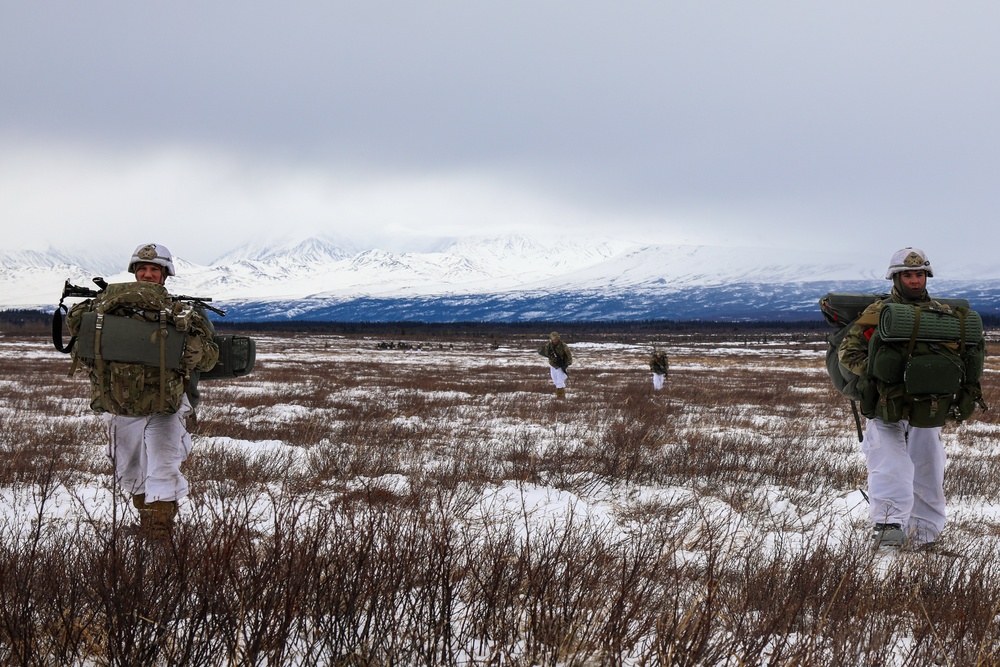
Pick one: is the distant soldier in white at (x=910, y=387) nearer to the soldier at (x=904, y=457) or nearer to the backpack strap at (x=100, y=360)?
the soldier at (x=904, y=457)

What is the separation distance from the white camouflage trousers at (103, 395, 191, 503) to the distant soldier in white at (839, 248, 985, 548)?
14.8 feet

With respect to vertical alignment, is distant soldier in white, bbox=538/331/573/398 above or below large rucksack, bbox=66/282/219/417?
below

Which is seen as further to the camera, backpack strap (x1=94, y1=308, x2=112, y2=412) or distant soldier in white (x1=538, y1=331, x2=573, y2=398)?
distant soldier in white (x1=538, y1=331, x2=573, y2=398)

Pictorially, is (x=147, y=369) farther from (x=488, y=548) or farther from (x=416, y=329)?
(x=416, y=329)

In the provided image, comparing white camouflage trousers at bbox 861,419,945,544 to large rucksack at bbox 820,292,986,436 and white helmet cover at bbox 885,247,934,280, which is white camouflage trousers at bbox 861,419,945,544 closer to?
large rucksack at bbox 820,292,986,436

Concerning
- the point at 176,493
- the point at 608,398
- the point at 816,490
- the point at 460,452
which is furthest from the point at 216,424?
the point at 608,398

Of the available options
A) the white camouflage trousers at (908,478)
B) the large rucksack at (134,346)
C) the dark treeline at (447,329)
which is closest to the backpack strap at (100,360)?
the large rucksack at (134,346)

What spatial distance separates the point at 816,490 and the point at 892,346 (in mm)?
2075

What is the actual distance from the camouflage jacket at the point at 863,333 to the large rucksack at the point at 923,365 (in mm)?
58

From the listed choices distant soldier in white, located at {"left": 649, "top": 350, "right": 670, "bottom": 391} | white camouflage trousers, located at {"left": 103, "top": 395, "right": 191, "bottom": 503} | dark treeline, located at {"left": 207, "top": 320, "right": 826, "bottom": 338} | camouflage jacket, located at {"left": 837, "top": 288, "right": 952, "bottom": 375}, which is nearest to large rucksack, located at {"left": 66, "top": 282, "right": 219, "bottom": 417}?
white camouflage trousers, located at {"left": 103, "top": 395, "right": 191, "bottom": 503}

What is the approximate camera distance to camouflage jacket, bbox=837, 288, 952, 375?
398 cm

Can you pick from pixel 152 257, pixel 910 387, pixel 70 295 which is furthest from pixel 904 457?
pixel 70 295

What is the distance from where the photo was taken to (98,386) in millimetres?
3807

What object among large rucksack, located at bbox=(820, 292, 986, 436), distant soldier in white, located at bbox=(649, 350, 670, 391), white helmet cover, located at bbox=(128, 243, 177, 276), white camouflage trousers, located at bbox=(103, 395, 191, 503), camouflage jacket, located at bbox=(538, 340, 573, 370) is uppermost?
white helmet cover, located at bbox=(128, 243, 177, 276)
